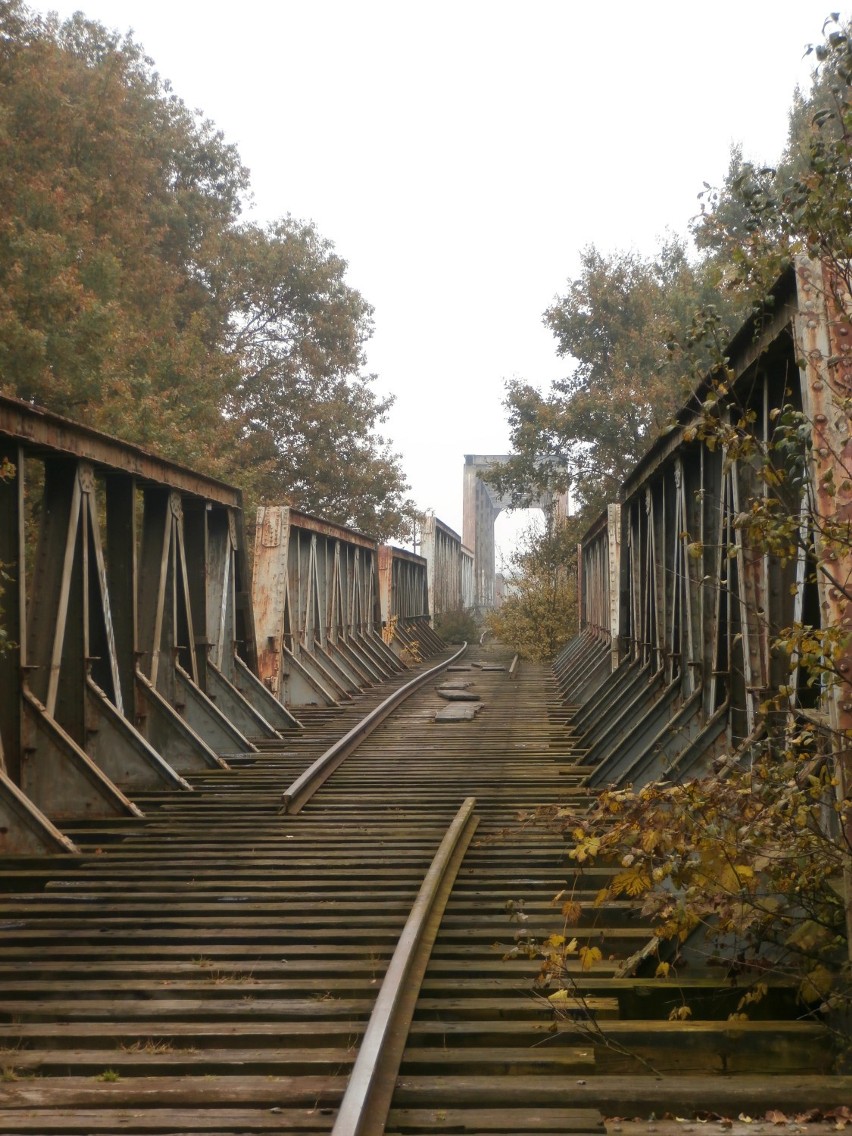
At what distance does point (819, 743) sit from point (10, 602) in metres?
5.30

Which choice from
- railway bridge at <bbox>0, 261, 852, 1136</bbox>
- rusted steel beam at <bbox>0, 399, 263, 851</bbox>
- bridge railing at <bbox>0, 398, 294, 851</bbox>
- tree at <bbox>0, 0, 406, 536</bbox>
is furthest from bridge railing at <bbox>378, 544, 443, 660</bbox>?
rusted steel beam at <bbox>0, 399, 263, 851</bbox>

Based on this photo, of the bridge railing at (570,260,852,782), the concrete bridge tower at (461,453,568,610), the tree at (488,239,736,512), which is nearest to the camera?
the bridge railing at (570,260,852,782)

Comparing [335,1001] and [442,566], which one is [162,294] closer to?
[442,566]

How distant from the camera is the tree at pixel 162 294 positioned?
76.0 feet

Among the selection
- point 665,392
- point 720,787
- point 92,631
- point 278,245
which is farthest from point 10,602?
point 278,245

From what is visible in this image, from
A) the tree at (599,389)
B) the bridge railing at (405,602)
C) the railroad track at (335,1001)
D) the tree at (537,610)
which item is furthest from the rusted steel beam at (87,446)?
the tree at (599,389)

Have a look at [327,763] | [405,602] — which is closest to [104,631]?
[327,763]

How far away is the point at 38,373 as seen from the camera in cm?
2250

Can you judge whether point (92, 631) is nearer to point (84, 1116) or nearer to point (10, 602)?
point (10, 602)

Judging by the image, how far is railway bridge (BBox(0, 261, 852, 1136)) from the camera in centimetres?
412

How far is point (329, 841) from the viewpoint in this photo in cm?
816

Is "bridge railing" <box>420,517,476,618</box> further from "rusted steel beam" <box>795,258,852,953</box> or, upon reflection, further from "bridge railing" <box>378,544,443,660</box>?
"rusted steel beam" <box>795,258,852,953</box>

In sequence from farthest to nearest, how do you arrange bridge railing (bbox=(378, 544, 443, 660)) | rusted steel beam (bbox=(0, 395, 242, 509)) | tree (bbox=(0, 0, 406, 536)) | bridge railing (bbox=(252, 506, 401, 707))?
bridge railing (bbox=(378, 544, 443, 660)), tree (bbox=(0, 0, 406, 536)), bridge railing (bbox=(252, 506, 401, 707)), rusted steel beam (bbox=(0, 395, 242, 509))

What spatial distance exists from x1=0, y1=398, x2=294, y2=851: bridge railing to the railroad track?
53 centimetres
